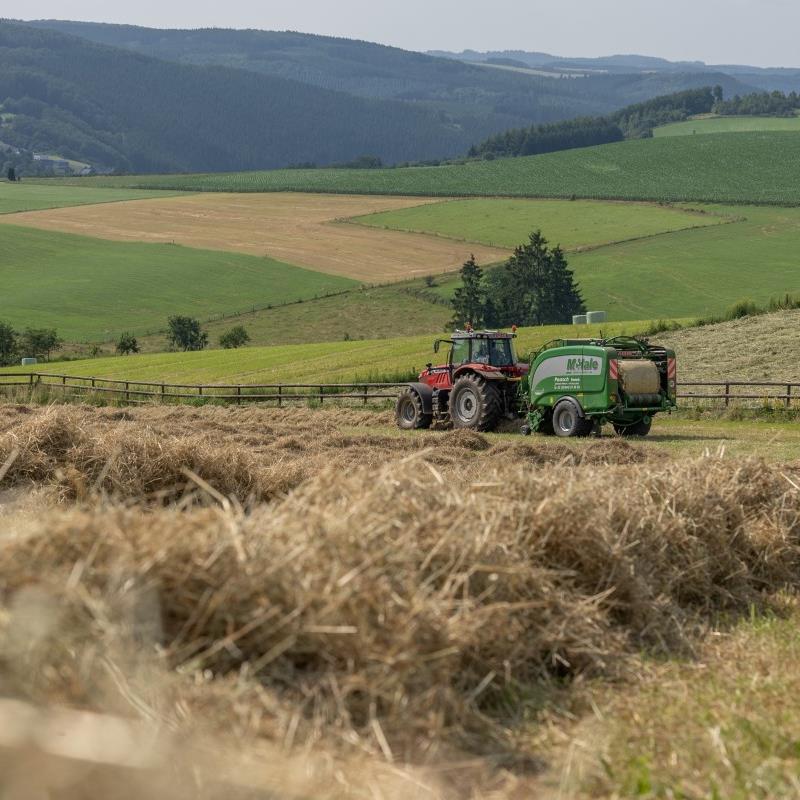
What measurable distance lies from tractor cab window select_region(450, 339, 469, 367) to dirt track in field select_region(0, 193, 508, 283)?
61.3 metres

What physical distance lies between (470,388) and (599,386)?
340 centimetres

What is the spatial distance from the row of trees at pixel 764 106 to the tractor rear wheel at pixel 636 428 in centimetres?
17191

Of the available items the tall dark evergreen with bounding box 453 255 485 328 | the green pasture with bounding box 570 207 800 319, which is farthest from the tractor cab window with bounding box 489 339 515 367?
the tall dark evergreen with bounding box 453 255 485 328

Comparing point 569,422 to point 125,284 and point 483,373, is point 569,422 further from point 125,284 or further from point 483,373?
point 125,284

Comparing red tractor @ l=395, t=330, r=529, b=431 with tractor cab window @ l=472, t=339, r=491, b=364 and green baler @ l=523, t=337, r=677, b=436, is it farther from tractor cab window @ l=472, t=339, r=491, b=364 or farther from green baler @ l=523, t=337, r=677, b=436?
green baler @ l=523, t=337, r=677, b=436

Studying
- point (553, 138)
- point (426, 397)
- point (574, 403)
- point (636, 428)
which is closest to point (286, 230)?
point (553, 138)

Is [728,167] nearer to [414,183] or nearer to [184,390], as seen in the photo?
[414,183]

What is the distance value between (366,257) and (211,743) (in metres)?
92.9

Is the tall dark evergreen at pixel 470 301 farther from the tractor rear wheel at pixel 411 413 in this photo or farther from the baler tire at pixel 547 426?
the baler tire at pixel 547 426

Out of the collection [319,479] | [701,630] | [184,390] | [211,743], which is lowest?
[184,390]

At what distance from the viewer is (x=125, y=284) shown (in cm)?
8956

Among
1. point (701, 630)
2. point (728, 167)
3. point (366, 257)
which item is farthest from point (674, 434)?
point (728, 167)

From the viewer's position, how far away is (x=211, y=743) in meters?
4.74

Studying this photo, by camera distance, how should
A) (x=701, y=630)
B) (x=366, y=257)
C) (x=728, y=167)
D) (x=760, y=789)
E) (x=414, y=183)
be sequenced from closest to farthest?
(x=760, y=789) → (x=701, y=630) → (x=366, y=257) → (x=728, y=167) → (x=414, y=183)
